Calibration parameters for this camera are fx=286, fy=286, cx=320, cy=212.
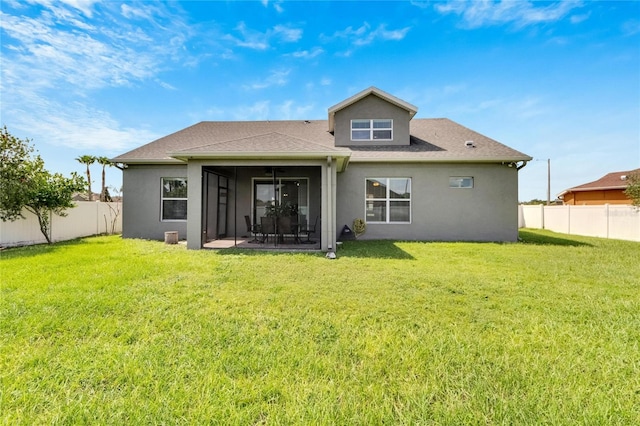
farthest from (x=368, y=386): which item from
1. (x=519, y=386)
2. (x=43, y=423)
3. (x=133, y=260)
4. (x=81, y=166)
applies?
(x=81, y=166)

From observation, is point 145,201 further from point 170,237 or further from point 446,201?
point 446,201

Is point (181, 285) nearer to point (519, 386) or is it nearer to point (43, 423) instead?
point (43, 423)

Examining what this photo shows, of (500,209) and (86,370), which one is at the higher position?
(500,209)

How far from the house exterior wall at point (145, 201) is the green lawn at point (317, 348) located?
19.5 feet

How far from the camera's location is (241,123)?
15.3 metres

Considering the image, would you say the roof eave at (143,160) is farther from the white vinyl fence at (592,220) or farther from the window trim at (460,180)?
the white vinyl fence at (592,220)

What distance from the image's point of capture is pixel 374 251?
8508mm

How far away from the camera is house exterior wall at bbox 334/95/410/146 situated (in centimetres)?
1220

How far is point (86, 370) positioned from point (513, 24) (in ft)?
46.0

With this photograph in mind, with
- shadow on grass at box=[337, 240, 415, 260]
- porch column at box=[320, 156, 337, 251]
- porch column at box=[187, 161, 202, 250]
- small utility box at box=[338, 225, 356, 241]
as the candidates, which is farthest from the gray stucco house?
porch column at box=[320, 156, 337, 251]

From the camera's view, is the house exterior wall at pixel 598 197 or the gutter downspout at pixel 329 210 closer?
the gutter downspout at pixel 329 210

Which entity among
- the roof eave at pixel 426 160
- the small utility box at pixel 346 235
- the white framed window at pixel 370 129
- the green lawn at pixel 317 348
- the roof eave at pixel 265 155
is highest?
the white framed window at pixel 370 129

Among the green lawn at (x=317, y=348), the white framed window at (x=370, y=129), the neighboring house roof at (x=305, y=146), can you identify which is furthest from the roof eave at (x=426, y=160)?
the green lawn at (x=317, y=348)

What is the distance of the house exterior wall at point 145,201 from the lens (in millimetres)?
11492
